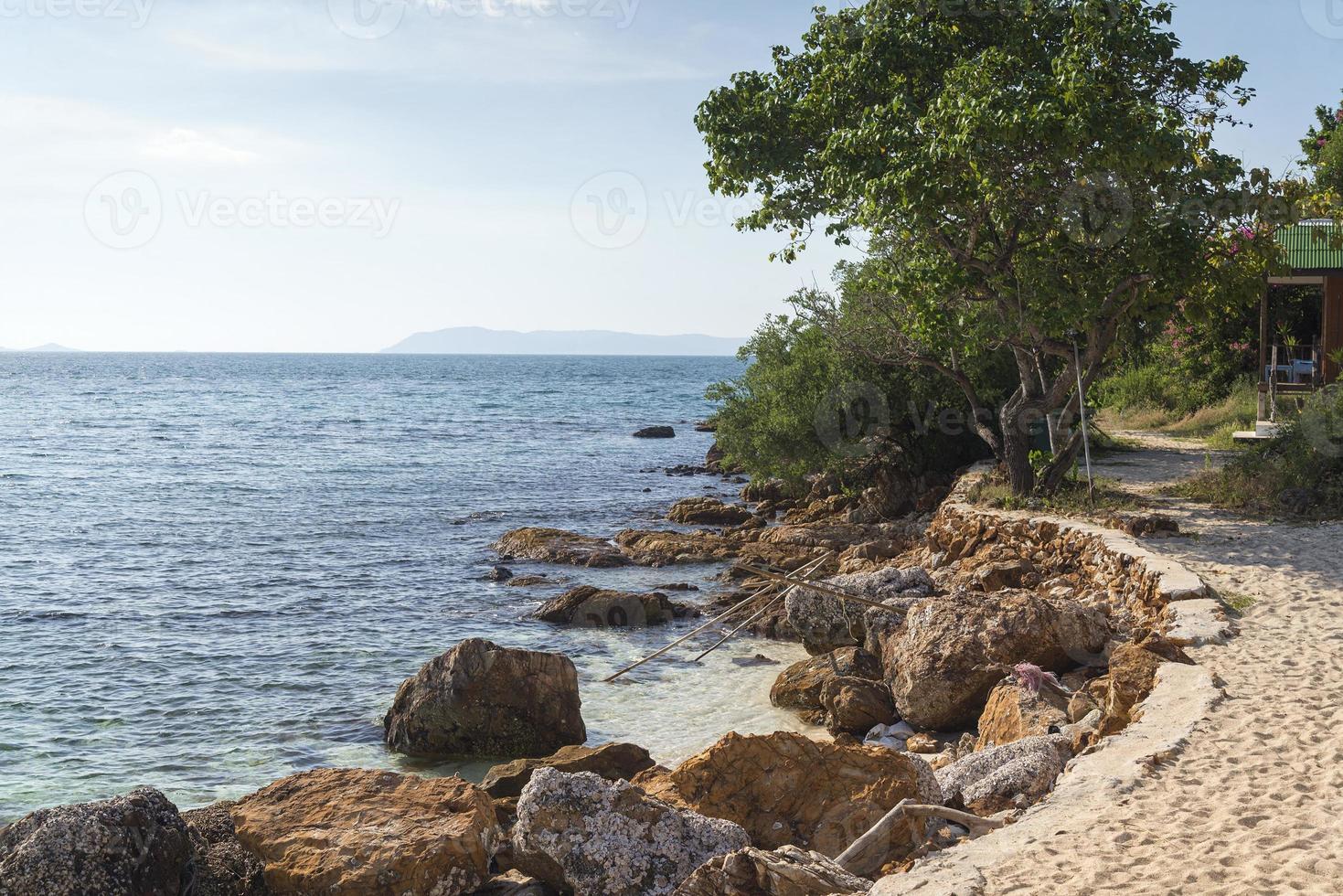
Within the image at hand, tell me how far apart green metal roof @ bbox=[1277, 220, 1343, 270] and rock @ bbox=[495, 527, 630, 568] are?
1690 centimetres

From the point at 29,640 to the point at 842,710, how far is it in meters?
12.8

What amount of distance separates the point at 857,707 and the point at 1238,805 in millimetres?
5370

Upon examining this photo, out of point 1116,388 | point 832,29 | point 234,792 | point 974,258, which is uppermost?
point 832,29

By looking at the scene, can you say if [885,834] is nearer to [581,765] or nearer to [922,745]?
[581,765]

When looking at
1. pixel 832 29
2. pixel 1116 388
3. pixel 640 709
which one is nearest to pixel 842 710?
pixel 640 709

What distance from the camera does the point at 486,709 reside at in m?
12.3

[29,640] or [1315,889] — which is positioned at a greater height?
[1315,889]

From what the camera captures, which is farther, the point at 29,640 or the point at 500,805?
the point at 29,640

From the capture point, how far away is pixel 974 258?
17438mm

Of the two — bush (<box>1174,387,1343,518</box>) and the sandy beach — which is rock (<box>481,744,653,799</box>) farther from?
bush (<box>1174,387,1343,518</box>)

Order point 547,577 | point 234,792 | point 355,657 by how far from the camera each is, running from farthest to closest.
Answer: point 547,577 → point 355,657 → point 234,792

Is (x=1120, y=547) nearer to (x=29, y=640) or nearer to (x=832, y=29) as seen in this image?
(x=832, y=29)

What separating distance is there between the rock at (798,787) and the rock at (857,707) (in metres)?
3.59

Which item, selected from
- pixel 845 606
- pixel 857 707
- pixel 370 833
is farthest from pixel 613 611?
pixel 370 833
